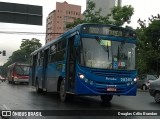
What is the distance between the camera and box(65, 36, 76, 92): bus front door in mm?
15586

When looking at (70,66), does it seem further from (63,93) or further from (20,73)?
(20,73)

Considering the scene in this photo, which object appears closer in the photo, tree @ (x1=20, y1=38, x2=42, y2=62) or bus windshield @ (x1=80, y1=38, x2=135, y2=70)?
bus windshield @ (x1=80, y1=38, x2=135, y2=70)

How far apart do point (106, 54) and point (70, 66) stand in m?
1.80

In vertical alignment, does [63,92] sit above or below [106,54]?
below

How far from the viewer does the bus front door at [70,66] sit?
15.6 m

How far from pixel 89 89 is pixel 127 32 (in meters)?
3.06

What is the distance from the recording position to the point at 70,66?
16016mm

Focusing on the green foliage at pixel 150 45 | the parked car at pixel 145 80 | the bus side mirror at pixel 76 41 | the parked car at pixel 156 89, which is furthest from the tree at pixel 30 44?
→ the bus side mirror at pixel 76 41

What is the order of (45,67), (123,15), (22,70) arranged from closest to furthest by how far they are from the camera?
(45,67), (123,15), (22,70)

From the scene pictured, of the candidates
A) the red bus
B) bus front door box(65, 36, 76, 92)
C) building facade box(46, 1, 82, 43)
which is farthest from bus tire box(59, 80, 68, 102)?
building facade box(46, 1, 82, 43)

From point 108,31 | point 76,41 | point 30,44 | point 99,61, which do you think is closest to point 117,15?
point 108,31

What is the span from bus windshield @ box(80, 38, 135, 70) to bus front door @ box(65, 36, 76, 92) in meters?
0.80

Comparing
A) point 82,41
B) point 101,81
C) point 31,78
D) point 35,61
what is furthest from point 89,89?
point 31,78

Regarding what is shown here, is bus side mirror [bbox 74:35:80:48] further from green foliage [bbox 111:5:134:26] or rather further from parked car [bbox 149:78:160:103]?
green foliage [bbox 111:5:134:26]
